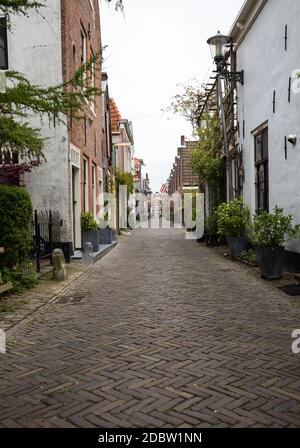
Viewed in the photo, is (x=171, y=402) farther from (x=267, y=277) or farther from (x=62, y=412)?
(x=267, y=277)

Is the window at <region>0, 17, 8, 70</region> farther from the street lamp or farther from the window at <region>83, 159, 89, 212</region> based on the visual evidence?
the street lamp

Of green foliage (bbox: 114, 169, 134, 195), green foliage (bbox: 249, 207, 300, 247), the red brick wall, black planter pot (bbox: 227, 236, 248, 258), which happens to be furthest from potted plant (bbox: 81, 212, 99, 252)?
green foliage (bbox: 114, 169, 134, 195)

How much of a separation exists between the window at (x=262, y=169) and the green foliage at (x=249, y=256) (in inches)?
45.5

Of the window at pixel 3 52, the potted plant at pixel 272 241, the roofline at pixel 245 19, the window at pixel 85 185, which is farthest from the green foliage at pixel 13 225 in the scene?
the roofline at pixel 245 19

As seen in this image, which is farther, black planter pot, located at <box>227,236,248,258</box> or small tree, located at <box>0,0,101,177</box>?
black planter pot, located at <box>227,236,248,258</box>

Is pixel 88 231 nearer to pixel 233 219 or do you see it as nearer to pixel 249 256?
pixel 233 219

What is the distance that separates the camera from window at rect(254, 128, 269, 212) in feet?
34.9

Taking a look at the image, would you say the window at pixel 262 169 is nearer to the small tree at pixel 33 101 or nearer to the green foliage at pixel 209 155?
the green foliage at pixel 209 155

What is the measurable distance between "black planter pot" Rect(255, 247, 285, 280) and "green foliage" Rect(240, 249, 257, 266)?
1694mm

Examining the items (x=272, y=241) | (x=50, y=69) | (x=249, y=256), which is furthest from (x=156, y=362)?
(x=50, y=69)

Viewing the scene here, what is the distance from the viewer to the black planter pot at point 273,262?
8219mm

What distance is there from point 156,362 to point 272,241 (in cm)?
515

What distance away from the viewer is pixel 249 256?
34.9ft
